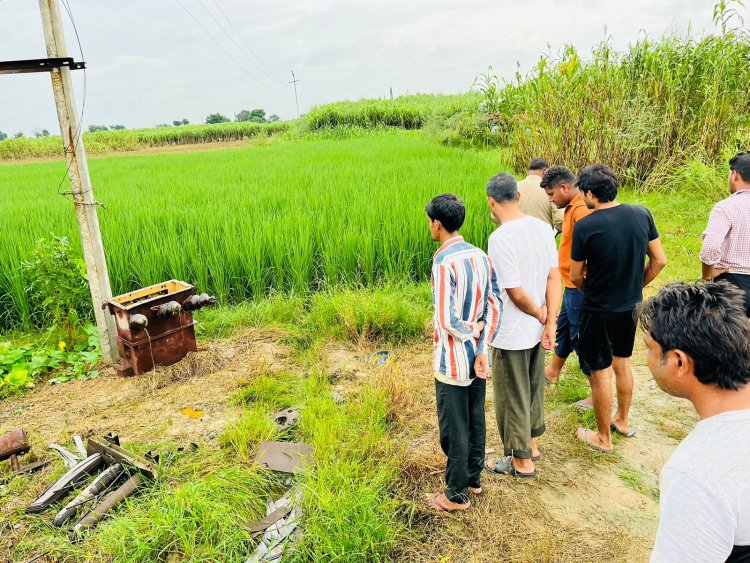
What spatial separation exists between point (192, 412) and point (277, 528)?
1.35 meters

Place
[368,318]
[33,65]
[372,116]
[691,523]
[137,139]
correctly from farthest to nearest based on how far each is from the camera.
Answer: [137,139], [372,116], [368,318], [33,65], [691,523]

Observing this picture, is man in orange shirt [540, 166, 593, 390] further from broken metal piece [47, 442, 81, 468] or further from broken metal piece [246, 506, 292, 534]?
broken metal piece [47, 442, 81, 468]

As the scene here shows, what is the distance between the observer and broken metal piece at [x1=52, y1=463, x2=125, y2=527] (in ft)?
7.79

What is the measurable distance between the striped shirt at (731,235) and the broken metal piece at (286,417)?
108 inches

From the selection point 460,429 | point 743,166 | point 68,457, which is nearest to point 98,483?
point 68,457

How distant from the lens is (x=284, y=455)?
272cm

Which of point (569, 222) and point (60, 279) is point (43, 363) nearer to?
point (60, 279)

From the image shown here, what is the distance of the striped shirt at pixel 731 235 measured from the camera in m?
2.83

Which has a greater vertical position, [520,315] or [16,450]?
[520,315]

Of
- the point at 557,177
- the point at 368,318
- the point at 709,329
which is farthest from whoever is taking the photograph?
the point at 368,318

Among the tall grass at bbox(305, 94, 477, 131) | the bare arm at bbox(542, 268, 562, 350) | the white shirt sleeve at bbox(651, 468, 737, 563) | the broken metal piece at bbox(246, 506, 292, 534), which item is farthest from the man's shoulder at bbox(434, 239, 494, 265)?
the tall grass at bbox(305, 94, 477, 131)

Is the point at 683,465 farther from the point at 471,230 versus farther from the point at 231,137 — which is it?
the point at 231,137

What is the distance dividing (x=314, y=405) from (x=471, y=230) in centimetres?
334

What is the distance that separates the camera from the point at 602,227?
2.61 m
